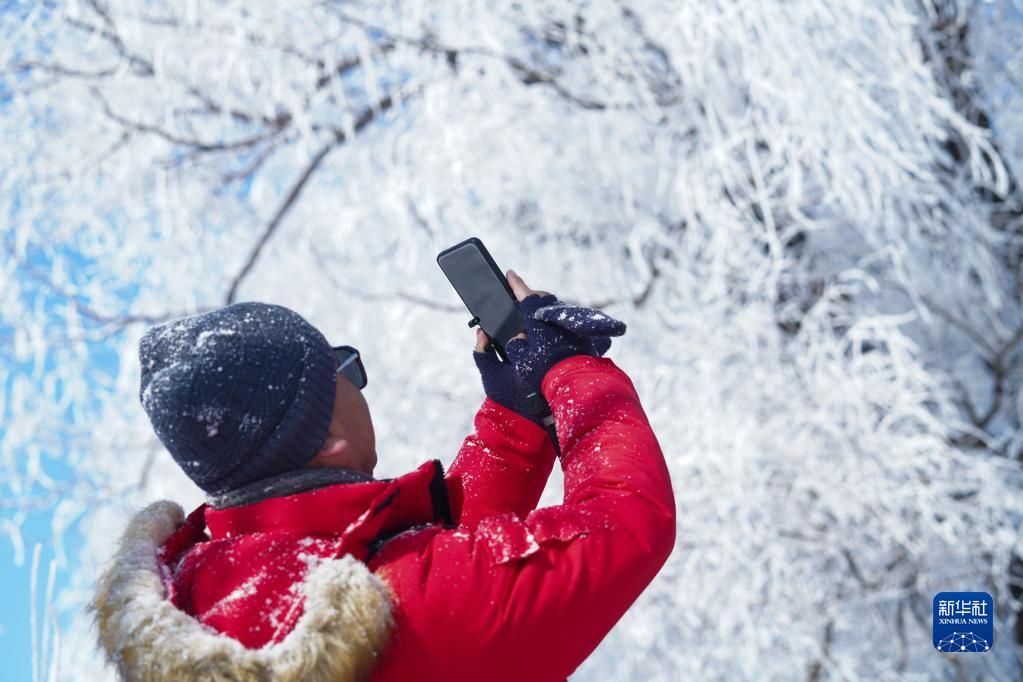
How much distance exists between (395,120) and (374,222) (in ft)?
1.81

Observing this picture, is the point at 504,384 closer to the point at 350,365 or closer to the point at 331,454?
the point at 350,365

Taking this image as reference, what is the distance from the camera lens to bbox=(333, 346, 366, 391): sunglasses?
1.18 m

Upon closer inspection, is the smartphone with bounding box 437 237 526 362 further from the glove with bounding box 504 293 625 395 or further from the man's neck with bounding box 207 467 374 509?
the man's neck with bounding box 207 467 374 509

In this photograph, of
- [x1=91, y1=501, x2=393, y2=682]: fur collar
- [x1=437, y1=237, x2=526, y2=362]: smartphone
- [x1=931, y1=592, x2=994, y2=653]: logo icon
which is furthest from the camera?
[x1=931, y1=592, x2=994, y2=653]: logo icon

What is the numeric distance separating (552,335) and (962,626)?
7.98ft

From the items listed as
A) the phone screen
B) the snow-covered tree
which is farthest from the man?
Result: the snow-covered tree

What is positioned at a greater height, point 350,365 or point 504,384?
point 350,365

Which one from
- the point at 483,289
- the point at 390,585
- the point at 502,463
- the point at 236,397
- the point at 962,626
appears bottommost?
the point at 962,626

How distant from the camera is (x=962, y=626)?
117 inches

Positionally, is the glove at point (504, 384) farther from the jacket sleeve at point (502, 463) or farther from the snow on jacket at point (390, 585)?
the snow on jacket at point (390, 585)

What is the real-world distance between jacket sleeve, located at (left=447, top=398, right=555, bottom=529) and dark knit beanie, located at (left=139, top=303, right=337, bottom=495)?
358 millimetres

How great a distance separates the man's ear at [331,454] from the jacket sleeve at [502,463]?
0.30m

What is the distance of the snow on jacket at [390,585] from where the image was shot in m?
0.89

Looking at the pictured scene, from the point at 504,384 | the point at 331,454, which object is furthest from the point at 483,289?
the point at 331,454
